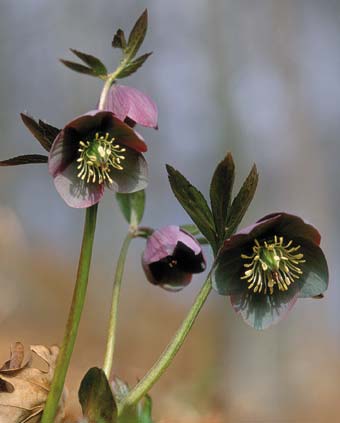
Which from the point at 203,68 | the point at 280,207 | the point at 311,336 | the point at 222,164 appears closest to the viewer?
the point at 222,164

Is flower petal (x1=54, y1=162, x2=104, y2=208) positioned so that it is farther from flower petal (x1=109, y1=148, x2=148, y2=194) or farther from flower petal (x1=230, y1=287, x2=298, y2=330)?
flower petal (x1=230, y1=287, x2=298, y2=330)

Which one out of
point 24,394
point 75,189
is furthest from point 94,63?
point 24,394

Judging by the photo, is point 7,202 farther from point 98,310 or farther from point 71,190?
point 71,190

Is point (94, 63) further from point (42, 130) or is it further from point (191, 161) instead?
point (191, 161)

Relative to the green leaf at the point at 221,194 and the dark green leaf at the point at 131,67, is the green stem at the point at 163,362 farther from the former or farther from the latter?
the dark green leaf at the point at 131,67

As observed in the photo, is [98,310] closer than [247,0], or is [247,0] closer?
[98,310]

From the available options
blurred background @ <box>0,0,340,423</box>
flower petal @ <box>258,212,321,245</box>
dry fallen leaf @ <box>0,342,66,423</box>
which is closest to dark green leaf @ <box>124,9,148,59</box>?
flower petal @ <box>258,212,321,245</box>

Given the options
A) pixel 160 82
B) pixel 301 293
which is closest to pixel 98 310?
pixel 160 82
